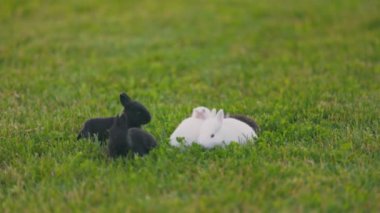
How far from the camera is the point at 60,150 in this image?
598 cm

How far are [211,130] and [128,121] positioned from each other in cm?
Answer: 81

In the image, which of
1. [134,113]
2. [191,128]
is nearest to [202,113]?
[191,128]

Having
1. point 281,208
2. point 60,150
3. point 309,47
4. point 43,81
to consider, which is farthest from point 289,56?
point 281,208

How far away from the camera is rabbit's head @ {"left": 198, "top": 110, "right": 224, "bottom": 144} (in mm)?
5738

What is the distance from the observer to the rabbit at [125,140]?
5461 mm

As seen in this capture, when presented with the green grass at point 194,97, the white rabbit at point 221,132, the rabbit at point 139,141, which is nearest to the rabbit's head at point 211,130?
the white rabbit at point 221,132

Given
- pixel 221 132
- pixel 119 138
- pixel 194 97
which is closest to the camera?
pixel 119 138

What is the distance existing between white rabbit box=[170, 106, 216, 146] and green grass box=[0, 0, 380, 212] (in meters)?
0.14

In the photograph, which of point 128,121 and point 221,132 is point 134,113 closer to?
point 128,121

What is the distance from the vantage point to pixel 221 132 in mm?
5852

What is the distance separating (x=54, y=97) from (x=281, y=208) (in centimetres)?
471

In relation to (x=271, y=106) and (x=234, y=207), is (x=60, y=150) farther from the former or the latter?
(x=271, y=106)

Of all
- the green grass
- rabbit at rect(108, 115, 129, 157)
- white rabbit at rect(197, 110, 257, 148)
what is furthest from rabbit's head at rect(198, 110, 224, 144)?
rabbit at rect(108, 115, 129, 157)

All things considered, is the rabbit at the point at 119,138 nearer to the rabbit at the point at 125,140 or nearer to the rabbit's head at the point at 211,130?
the rabbit at the point at 125,140
